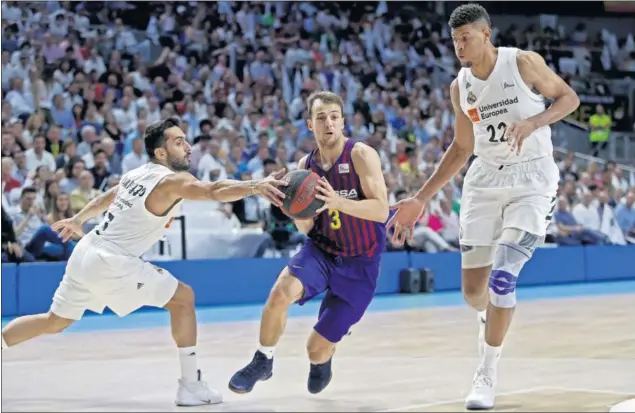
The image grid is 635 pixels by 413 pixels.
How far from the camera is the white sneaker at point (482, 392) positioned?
5.32 m

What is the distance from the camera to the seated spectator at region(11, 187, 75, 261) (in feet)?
39.0

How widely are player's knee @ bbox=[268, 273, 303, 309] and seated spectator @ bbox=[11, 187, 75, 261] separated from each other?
6.71 metres

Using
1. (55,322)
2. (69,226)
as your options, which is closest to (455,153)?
(69,226)

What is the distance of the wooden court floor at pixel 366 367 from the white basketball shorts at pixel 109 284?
561mm

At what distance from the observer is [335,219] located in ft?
19.9

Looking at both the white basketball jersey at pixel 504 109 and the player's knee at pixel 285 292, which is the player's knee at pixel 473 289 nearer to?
the white basketball jersey at pixel 504 109

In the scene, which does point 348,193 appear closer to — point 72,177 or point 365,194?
point 365,194

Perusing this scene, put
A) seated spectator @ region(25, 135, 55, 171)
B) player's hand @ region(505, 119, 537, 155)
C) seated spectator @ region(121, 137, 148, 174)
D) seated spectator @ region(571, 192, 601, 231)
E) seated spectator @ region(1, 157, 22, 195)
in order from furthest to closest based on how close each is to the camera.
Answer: seated spectator @ region(571, 192, 601, 231) → seated spectator @ region(121, 137, 148, 174) → seated spectator @ region(25, 135, 55, 171) → seated spectator @ region(1, 157, 22, 195) → player's hand @ region(505, 119, 537, 155)

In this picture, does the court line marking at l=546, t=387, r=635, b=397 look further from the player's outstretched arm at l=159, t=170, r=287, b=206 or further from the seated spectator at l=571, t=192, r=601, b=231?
the seated spectator at l=571, t=192, r=601, b=231

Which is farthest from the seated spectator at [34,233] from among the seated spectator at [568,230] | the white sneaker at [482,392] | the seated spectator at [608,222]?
the seated spectator at [608,222]

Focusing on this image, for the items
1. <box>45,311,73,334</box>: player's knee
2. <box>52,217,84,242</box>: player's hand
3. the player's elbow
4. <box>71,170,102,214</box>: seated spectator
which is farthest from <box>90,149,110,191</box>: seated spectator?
the player's elbow

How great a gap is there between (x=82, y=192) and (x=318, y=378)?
7.04 meters

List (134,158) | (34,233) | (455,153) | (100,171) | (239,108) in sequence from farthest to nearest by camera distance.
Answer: (239,108), (134,158), (100,171), (34,233), (455,153)

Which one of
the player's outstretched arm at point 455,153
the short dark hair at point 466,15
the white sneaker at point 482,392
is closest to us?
the white sneaker at point 482,392
